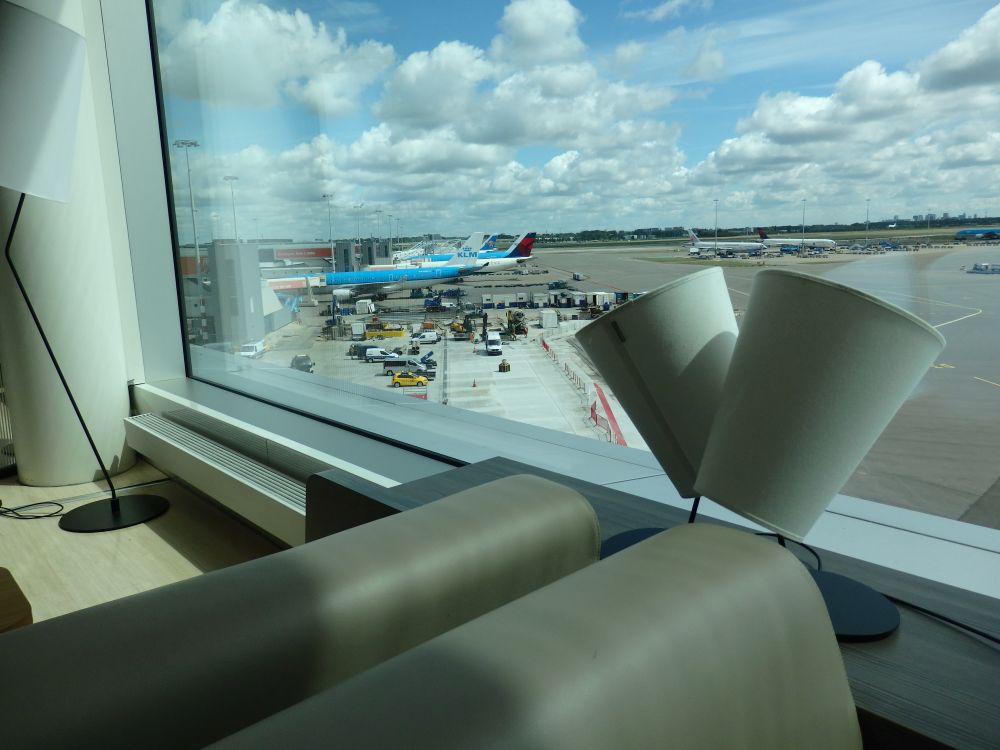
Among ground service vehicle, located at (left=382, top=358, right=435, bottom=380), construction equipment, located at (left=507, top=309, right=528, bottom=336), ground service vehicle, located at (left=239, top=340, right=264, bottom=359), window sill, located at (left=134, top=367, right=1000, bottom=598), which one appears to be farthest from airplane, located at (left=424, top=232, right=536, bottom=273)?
ground service vehicle, located at (left=239, top=340, right=264, bottom=359)

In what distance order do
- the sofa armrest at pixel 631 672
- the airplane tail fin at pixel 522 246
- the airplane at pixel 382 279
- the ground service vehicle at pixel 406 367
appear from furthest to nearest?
the ground service vehicle at pixel 406 367
the airplane at pixel 382 279
the airplane tail fin at pixel 522 246
the sofa armrest at pixel 631 672

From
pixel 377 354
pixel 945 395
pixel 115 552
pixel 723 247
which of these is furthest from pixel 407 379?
pixel 945 395

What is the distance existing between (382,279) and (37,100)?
4.47ft

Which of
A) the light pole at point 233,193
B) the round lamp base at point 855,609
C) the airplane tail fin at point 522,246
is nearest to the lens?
the round lamp base at point 855,609

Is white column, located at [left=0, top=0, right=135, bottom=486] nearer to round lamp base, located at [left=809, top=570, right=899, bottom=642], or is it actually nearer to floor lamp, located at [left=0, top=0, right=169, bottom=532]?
floor lamp, located at [left=0, top=0, right=169, bottom=532]

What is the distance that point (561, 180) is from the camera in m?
2.01

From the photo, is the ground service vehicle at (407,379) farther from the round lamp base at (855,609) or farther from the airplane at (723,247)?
the round lamp base at (855,609)

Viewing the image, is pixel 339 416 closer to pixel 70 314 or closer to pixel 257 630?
pixel 70 314


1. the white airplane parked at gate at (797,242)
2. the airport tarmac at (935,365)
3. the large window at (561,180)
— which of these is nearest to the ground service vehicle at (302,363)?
the large window at (561,180)

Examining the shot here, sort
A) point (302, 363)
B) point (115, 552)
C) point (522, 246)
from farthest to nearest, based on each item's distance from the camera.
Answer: point (302, 363)
point (115, 552)
point (522, 246)

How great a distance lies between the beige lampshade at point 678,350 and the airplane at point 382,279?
1475mm

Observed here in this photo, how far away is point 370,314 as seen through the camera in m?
3.03

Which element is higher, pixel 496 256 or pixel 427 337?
pixel 496 256

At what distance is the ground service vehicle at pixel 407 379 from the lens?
107 inches
